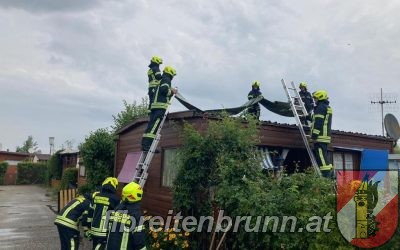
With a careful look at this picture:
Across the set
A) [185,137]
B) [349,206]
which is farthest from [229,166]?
[349,206]

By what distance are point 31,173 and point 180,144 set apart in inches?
1401

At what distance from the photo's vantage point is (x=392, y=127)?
552 inches

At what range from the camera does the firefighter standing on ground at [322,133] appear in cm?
897

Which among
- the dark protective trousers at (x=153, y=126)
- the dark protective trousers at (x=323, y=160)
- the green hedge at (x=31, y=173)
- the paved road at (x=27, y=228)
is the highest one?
the dark protective trousers at (x=153, y=126)

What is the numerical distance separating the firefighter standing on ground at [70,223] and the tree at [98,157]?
8416 mm

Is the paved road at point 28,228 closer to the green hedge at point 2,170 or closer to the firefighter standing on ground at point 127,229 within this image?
the firefighter standing on ground at point 127,229

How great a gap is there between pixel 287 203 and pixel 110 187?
11.4 feet

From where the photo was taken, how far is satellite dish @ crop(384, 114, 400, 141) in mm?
13914

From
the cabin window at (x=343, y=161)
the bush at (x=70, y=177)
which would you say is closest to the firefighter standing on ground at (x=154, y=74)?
the cabin window at (x=343, y=161)

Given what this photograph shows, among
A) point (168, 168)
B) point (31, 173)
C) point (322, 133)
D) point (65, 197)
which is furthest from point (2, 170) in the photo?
point (322, 133)

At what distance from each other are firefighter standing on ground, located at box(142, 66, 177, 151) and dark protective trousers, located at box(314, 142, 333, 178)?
3.90 meters

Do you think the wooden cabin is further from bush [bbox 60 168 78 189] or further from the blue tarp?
bush [bbox 60 168 78 189]

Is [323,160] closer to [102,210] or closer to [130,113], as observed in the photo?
[102,210]

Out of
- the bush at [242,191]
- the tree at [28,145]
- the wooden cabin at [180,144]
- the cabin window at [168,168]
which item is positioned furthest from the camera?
the tree at [28,145]
